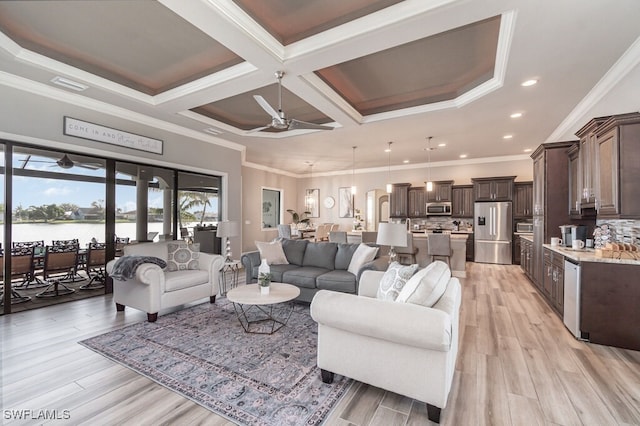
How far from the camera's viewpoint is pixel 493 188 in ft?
25.2

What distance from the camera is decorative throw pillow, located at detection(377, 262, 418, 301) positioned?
228 centimetres

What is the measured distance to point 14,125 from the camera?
11.9ft

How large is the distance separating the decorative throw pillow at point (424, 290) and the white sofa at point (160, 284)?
119 inches

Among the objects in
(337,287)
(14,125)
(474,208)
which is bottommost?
(337,287)

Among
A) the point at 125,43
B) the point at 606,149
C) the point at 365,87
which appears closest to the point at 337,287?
the point at 365,87

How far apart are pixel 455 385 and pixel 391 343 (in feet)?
2.78

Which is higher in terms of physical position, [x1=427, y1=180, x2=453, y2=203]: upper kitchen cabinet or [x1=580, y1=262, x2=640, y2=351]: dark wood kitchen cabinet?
[x1=427, y1=180, x2=453, y2=203]: upper kitchen cabinet

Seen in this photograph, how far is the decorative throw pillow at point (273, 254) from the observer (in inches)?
185

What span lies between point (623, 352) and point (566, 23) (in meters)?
3.19

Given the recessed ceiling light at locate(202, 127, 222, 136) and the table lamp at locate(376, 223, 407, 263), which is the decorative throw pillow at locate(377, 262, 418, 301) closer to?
the table lamp at locate(376, 223, 407, 263)

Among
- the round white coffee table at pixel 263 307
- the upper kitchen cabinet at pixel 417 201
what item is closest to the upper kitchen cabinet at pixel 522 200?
the upper kitchen cabinet at pixel 417 201

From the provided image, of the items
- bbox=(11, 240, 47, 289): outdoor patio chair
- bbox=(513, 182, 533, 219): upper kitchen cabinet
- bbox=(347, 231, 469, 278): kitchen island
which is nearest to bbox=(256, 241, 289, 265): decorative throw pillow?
bbox=(11, 240, 47, 289): outdoor patio chair

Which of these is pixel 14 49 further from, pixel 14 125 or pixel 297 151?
pixel 297 151

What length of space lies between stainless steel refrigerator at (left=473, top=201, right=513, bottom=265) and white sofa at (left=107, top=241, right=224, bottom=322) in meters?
6.80
